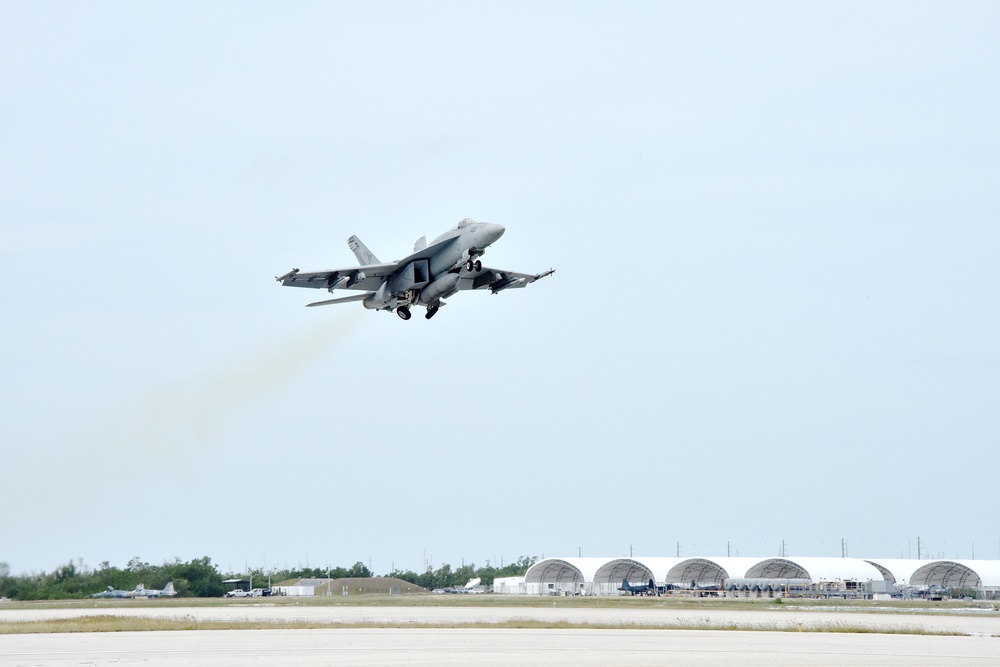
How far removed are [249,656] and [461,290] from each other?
20.1 meters

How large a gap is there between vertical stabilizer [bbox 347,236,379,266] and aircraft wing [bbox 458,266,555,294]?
5465 mm

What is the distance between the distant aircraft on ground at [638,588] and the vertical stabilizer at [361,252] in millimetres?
68010

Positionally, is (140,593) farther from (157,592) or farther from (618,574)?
(618,574)

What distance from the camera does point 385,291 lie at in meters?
46.4

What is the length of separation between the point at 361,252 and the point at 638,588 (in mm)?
72073

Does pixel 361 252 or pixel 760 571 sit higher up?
pixel 361 252

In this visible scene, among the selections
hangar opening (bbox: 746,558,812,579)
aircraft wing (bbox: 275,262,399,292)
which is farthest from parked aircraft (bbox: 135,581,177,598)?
aircraft wing (bbox: 275,262,399,292)

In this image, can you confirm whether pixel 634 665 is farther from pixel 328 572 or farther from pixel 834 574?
pixel 328 572

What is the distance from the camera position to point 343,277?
45562mm

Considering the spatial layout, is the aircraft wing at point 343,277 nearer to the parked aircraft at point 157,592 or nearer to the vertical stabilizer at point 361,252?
the vertical stabilizer at point 361,252

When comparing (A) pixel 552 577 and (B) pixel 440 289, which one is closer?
(B) pixel 440 289

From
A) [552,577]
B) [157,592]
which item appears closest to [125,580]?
[157,592]

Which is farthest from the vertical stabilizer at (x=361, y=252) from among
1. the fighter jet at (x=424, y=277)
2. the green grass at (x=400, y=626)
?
the green grass at (x=400, y=626)

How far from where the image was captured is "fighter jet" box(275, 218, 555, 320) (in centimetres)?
4283
